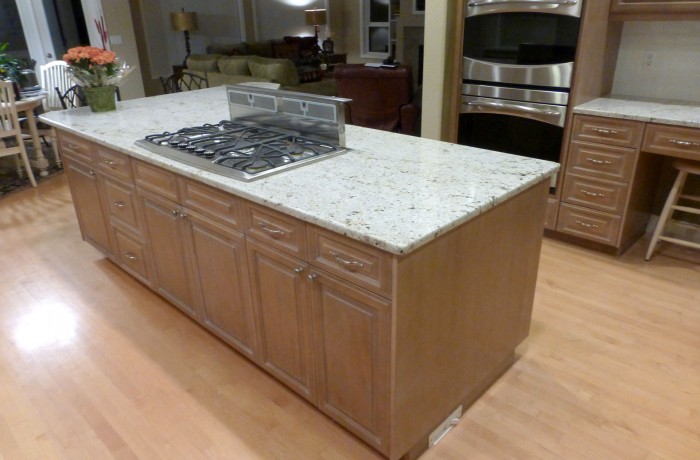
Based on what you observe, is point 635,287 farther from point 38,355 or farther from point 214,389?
point 38,355

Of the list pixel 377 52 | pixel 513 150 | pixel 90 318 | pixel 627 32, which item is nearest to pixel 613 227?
pixel 513 150

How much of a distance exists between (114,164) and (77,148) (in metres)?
0.51

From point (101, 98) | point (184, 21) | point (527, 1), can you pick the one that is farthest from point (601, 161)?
Answer: point (184, 21)

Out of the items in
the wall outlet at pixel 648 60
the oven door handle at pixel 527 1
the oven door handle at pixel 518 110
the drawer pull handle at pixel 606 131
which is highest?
the oven door handle at pixel 527 1

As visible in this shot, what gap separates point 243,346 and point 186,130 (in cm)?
111

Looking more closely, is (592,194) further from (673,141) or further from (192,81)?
(192,81)

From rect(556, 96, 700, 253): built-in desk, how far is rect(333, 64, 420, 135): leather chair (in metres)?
1.69

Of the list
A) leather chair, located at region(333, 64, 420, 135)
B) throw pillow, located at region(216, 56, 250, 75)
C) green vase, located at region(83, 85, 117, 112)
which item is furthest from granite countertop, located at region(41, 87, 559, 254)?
throw pillow, located at region(216, 56, 250, 75)

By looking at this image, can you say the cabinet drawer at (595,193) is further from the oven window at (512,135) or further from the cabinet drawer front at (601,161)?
the oven window at (512,135)

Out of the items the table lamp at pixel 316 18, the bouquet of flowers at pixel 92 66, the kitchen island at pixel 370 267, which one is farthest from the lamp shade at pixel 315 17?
the kitchen island at pixel 370 267

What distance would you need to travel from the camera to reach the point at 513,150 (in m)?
3.38

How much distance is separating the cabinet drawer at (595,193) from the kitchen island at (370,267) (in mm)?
1320

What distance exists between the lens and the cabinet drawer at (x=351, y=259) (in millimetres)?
1398

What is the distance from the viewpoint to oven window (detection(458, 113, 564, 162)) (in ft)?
10.4
